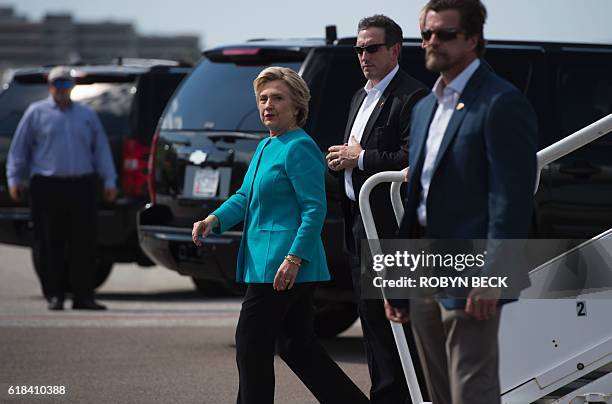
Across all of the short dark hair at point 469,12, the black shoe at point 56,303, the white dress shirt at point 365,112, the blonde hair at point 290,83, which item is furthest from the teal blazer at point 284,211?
the black shoe at point 56,303

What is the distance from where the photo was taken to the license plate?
9117 millimetres

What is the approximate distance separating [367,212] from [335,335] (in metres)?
4.40

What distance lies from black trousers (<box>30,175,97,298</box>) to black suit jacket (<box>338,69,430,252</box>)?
576cm

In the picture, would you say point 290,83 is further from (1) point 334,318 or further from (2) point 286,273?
(1) point 334,318

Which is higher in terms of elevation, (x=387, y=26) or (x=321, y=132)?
(x=387, y=26)

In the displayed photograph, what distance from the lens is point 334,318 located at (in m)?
9.89

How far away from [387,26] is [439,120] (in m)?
1.93

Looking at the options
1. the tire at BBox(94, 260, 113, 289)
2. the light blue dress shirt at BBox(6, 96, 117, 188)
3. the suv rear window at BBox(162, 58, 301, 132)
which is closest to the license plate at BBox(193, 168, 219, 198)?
the suv rear window at BBox(162, 58, 301, 132)

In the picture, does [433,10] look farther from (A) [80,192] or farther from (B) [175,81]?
(B) [175,81]

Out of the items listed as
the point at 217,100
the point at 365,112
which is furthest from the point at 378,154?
the point at 217,100

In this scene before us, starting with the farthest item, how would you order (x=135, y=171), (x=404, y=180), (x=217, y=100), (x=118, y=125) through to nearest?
1. (x=118, y=125)
2. (x=135, y=171)
3. (x=217, y=100)
4. (x=404, y=180)

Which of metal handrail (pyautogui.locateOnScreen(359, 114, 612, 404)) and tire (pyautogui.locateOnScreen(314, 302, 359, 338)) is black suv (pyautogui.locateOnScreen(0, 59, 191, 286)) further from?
metal handrail (pyautogui.locateOnScreen(359, 114, 612, 404))

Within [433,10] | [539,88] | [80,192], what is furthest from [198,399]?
[80,192]

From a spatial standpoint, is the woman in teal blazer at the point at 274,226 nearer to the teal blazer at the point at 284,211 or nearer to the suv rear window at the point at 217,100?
the teal blazer at the point at 284,211
